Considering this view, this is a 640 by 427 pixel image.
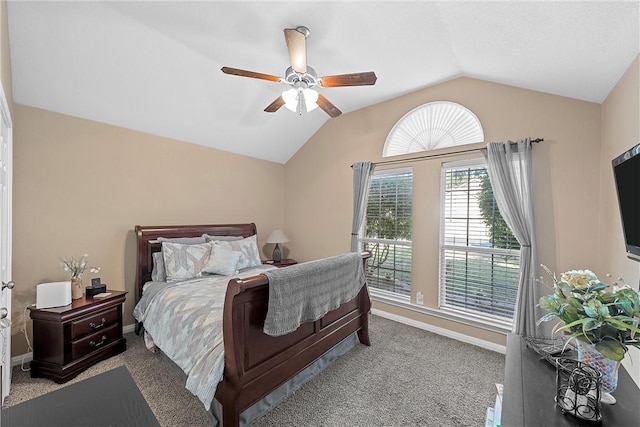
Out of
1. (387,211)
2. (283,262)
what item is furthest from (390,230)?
(283,262)

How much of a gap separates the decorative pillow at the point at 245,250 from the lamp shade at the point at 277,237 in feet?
1.97

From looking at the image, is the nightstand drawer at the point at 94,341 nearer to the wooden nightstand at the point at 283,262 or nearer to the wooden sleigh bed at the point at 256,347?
the wooden sleigh bed at the point at 256,347

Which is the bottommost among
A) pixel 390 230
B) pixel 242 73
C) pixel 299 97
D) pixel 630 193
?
pixel 390 230

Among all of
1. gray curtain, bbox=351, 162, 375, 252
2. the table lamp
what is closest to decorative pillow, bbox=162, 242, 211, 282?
the table lamp

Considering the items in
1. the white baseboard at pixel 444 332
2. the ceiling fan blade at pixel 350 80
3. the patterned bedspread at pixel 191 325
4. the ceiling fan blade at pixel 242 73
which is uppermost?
the ceiling fan blade at pixel 242 73

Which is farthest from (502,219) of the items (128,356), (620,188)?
(128,356)

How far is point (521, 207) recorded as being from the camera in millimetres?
2693

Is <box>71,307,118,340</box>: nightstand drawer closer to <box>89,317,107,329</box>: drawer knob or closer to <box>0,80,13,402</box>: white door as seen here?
<box>89,317,107,329</box>: drawer knob

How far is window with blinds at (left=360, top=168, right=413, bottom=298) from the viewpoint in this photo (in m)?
3.65

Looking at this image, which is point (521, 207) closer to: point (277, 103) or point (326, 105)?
point (326, 105)

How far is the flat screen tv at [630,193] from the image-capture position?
1.31 m

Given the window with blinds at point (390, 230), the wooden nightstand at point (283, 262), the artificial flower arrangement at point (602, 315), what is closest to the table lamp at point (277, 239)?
the wooden nightstand at point (283, 262)

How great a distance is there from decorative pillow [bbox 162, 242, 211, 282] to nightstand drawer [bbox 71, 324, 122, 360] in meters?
0.65

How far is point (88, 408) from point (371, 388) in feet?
6.49
